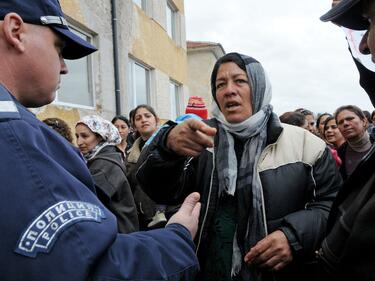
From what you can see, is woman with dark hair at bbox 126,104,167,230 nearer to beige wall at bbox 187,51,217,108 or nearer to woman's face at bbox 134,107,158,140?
woman's face at bbox 134,107,158,140

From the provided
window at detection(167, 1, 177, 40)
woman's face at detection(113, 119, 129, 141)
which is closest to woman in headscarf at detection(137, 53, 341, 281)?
woman's face at detection(113, 119, 129, 141)

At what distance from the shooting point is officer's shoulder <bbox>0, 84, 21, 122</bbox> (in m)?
0.88

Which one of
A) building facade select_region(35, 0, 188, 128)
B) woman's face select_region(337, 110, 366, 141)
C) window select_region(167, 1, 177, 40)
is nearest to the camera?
woman's face select_region(337, 110, 366, 141)

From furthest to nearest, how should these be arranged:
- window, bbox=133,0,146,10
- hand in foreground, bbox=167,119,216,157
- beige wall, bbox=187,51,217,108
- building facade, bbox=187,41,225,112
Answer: beige wall, bbox=187,51,217,108 → building facade, bbox=187,41,225,112 → window, bbox=133,0,146,10 → hand in foreground, bbox=167,119,216,157

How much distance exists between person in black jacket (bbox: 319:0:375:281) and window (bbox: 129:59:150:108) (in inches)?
266

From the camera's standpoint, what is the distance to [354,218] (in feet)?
3.57

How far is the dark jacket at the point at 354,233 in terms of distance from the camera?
3.26 ft

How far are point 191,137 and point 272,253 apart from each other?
67cm

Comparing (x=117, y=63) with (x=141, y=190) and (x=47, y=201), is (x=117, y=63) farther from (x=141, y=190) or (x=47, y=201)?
(x=47, y=201)

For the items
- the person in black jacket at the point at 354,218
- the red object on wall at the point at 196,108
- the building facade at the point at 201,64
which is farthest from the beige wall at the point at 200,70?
the person in black jacket at the point at 354,218

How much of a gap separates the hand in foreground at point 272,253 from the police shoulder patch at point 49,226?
102 cm

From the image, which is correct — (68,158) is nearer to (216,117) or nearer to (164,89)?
(216,117)

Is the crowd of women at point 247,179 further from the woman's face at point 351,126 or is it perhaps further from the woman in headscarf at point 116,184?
the woman's face at point 351,126

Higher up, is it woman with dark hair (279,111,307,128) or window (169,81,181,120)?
window (169,81,181,120)
